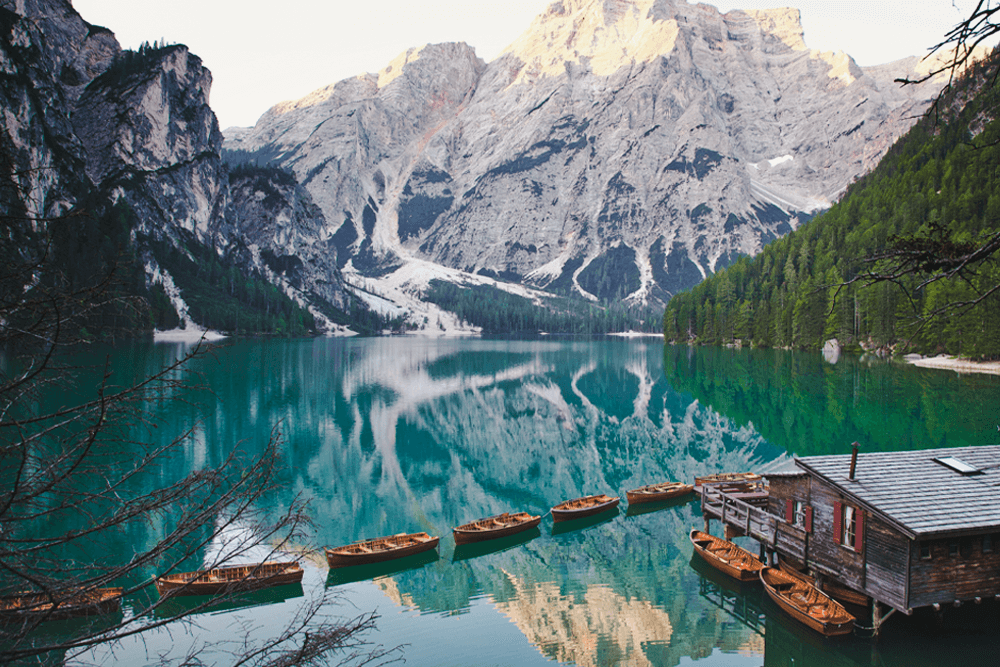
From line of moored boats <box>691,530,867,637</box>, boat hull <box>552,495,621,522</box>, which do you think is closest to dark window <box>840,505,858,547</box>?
line of moored boats <box>691,530,867,637</box>

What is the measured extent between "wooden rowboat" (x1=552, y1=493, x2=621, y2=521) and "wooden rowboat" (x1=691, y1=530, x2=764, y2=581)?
5871mm

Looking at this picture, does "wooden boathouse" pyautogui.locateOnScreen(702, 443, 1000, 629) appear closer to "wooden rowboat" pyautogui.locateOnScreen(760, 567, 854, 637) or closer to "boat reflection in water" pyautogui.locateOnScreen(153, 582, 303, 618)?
"wooden rowboat" pyautogui.locateOnScreen(760, 567, 854, 637)

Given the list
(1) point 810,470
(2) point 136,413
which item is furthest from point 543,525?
(2) point 136,413

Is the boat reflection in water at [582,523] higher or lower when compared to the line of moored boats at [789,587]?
lower

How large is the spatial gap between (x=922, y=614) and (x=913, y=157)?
447 ft

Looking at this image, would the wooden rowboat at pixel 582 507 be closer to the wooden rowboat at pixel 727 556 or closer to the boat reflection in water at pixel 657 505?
the boat reflection in water at pixel 657 505

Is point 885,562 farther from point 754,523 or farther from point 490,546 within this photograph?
point 490,546

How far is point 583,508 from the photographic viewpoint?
2898cm

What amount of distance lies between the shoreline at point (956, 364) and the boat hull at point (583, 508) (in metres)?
65.3

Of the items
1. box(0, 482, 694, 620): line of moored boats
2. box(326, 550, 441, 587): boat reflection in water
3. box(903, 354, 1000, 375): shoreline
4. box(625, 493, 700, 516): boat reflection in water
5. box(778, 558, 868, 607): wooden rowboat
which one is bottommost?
box(625, 493, 700, 516): boat reflection in water

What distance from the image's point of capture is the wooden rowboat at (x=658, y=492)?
31.1 m

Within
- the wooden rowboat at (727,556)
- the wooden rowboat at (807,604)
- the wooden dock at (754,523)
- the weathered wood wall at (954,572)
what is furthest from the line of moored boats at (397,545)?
the weathered wood wall at (954,572)

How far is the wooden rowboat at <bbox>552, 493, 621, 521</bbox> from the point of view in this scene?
28.8 m

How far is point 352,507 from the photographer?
32.4 m
